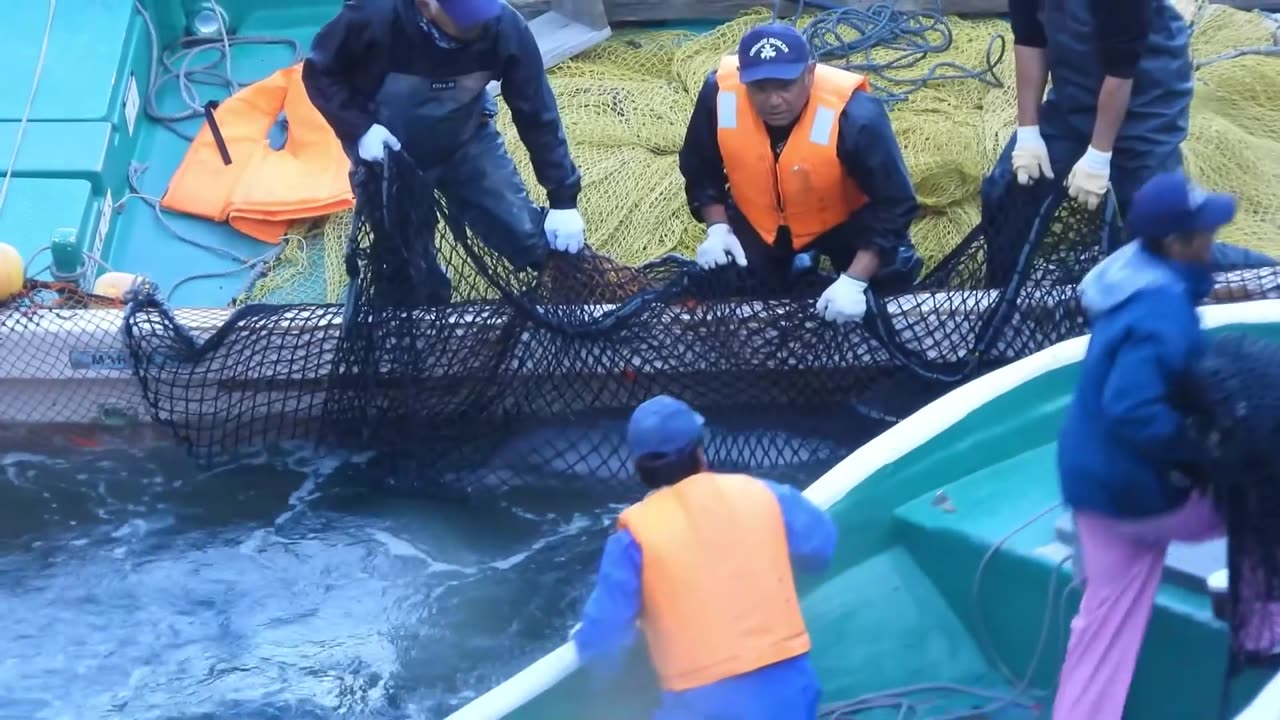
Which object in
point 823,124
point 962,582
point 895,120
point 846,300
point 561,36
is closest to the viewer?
point 962,582

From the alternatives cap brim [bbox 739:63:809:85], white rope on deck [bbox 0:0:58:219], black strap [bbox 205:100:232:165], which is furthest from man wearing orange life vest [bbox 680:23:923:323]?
white rope on deck [bbox 0:0:58:219]

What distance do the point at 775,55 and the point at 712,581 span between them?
1959 mm

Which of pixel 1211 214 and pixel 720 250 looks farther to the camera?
pixel 720 250

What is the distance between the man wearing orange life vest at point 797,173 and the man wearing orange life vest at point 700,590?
1654 millimetres

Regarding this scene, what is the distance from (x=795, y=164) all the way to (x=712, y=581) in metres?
1.98

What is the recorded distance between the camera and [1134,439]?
8.34ft

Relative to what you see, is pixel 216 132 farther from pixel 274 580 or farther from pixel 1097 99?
pixel 1097 99

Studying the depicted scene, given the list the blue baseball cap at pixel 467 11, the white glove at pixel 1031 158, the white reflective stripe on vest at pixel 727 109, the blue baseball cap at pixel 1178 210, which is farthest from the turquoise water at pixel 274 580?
the blue baseball cap at pixel 1178 210

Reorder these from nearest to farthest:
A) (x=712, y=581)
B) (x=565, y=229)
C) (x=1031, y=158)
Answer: (x=712, y=581)
(x=1031, y=158)
(x=565, y=229)

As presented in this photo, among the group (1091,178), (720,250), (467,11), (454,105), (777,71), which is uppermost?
(467,11)

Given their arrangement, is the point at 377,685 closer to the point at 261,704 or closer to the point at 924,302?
the point at 261,704

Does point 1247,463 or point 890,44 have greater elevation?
point 890,44

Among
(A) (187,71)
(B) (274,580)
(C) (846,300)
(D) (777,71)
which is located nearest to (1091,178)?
(C) (846,300)

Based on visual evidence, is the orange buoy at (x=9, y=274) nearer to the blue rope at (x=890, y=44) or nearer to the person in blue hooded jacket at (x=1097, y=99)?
the person in blue hooded jacket at (x=1097, y=99)
